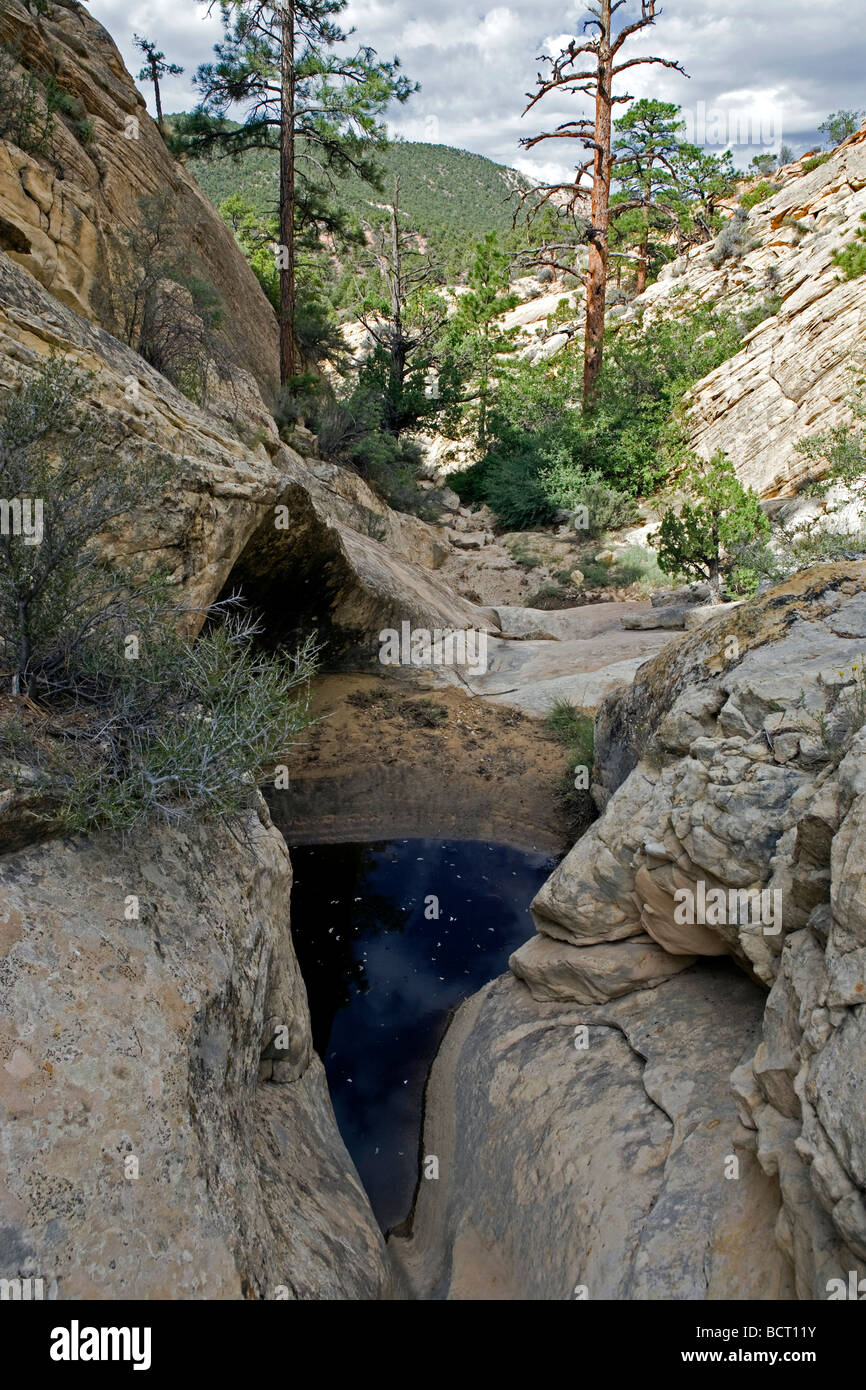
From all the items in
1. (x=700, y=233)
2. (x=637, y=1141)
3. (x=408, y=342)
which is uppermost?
(x=700, y=233)

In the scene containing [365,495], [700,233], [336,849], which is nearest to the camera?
[336,849]

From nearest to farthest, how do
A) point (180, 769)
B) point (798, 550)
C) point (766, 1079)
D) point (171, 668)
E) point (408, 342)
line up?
point (766, 1079) < point (180, 769) < point (171, 668) < point (798, 550) < point (408, 342)

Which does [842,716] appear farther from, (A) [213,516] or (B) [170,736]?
(A) [213,516]

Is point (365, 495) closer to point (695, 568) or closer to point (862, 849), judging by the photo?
point (695, 568)

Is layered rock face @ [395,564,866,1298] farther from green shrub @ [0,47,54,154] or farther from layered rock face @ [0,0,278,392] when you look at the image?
green shrub @ [0,47,54,154]

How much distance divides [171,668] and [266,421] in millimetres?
8913

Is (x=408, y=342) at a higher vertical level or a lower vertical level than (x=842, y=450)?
higher

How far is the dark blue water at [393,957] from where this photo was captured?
15.8 feet

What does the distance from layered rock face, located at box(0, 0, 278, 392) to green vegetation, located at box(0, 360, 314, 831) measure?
166 inches

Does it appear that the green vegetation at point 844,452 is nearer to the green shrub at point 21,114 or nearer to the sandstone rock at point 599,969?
the sandstone rock at point 599,969

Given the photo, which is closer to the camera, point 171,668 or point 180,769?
point 180,769

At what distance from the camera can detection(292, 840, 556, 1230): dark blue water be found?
4.80m
